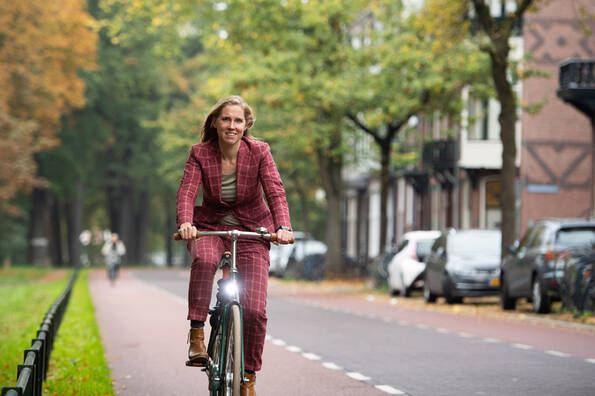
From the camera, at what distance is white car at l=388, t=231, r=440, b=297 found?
30.7m

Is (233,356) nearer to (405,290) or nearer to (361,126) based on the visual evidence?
(405,290)

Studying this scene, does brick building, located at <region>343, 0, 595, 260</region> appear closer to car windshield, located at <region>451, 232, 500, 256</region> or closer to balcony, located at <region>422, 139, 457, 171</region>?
balcony, located at <region>422, 139, 457, 171</region>

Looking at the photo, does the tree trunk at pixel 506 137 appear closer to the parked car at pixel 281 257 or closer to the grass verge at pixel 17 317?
the grass verge at pixel 17 317

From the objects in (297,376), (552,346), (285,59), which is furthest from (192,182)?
(285,59)

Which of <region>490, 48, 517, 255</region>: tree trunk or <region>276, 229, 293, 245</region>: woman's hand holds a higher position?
<region>490, 48, 517, 255</region>: tree trunk

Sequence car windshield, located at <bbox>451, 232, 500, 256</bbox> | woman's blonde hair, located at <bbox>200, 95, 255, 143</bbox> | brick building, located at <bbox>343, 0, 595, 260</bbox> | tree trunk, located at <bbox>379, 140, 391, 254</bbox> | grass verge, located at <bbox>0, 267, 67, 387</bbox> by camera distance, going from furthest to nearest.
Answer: brick building, located at <bbox>343, 0, 595, 260</bbox> → tree trunk, located at <bbox>379, 140, 391, 254</bbox> → car windshield, located at <bbox>451, 232, 500, 256</bbox> → grass verge, located at <bbox>0, 267, 67, 387</bbox> → woman's blonde hair, located at <bbox>200, 95, 255, 143</bbox>

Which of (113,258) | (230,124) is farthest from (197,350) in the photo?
(113,258)

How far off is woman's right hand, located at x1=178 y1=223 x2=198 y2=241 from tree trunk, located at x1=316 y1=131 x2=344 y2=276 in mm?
31926

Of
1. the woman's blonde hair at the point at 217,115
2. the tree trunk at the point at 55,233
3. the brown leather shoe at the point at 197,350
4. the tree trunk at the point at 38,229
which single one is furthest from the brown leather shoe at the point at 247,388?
the tree trunk at the point at 55,233

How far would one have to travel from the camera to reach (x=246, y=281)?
7539mm

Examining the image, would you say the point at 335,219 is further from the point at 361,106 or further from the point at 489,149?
the point at 361,106

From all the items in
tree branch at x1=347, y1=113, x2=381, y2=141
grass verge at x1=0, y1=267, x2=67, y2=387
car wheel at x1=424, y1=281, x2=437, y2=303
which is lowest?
grass verge at x1=0, y1=267, x2=67, y2=387

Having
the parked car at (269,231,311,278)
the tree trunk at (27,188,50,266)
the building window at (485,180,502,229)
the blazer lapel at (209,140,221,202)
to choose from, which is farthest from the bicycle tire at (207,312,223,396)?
the tree trunk at (27,188,50,266)

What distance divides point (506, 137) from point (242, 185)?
17.6 meters
